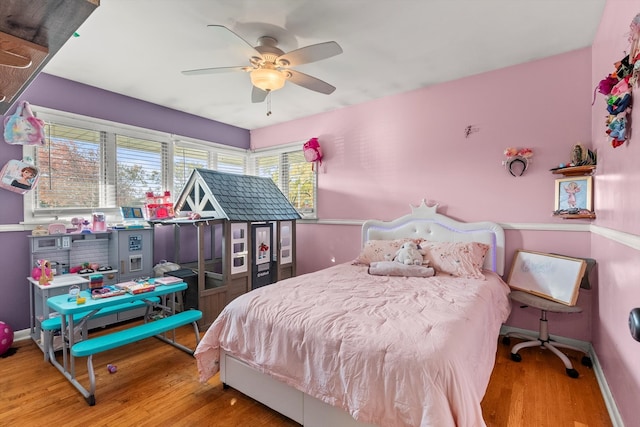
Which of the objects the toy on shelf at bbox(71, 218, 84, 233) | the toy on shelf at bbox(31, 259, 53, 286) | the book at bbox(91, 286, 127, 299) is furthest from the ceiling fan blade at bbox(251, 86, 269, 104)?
the toy on shelf at bbox(31, 259, 53, 286)

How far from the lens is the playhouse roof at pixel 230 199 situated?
11.6 feet

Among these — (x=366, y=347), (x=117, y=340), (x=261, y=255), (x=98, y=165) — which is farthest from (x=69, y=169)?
(x=366, y=347)

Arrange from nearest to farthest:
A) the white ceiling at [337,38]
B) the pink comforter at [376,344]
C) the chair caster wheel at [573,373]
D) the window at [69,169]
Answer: the pink comforter at [376,344]
the white ceiling at [337,38]
the chair caster wheel at [573,373]
the window at [69,169]

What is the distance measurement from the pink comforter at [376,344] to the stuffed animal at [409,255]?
50 cm

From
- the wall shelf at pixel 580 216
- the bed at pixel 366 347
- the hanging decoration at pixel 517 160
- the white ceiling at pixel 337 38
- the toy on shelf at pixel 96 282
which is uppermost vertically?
the white ceiling at pixel 337 38

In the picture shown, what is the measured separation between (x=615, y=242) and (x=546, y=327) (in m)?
1.13

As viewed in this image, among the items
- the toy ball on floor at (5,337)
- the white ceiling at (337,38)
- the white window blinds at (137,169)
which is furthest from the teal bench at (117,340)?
the white ceiling at (337,38)

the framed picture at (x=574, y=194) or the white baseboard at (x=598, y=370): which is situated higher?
the framed picture at (x=574, y=194)

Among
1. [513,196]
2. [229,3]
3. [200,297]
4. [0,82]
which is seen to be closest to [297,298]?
[200,297]

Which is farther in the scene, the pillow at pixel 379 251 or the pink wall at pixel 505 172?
the pillow at pixel 379 251

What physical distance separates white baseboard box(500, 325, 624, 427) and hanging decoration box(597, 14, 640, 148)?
5.23ft

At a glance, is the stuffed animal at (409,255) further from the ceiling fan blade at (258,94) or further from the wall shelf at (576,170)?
the ceiling fan blade at (258,94)

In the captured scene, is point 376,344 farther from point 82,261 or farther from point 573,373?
point 82,261

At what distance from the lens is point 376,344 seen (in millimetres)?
1505
